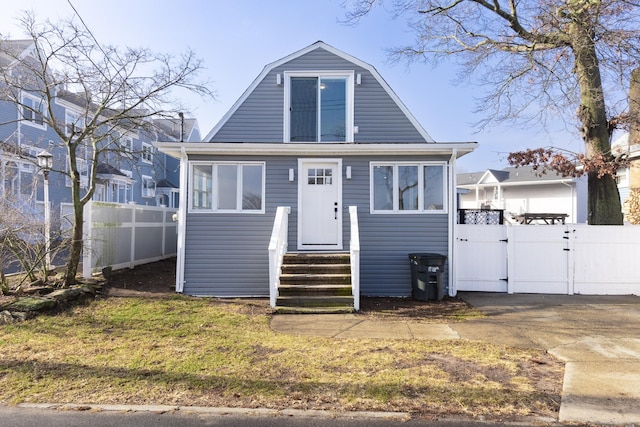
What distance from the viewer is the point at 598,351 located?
16.9ft

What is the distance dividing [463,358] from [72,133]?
8449mm

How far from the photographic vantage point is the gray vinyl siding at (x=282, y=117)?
976 cm

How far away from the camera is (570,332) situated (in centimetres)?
604

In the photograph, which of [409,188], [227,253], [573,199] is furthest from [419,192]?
[573,199]

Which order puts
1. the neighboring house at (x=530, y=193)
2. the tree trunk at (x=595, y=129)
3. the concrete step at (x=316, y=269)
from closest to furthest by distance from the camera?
the concrete step at (x=316, y=269), the tree trunk at (x=595, y=129), the neighboring house at (x=530, y=193)

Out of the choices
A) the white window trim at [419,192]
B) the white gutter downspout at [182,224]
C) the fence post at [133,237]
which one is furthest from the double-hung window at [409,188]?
the fence post at [133,237]

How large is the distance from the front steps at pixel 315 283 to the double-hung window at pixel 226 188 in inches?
63.3

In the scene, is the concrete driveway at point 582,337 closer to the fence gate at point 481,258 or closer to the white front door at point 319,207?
the fence gate at point 481,258

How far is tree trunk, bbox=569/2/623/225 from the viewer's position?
995 centimetres

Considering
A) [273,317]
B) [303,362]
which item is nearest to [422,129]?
[273,317]

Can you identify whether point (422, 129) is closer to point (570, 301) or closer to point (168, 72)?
point (570, 301)

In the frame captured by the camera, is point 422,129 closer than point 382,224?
No

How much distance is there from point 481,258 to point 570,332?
3339 mm

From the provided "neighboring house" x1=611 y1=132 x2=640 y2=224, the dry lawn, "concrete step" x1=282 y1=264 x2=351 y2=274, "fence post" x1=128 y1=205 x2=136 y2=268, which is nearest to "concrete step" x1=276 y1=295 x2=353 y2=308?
"concrete step" x1=282 y1=264 x2=351 y2=274
